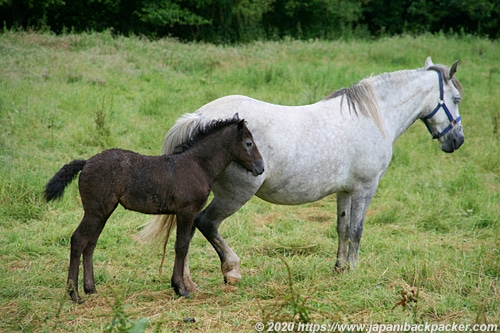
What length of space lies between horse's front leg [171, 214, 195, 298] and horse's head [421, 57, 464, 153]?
2.79 meters

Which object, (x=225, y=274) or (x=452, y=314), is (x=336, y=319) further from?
(x=225, y=274)

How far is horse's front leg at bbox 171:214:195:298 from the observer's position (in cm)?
448

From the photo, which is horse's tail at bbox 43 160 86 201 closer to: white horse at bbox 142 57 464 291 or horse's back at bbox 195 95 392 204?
white horse at bbox 142 57 464 291

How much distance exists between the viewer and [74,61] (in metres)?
12.4

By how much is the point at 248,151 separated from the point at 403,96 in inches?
74.7

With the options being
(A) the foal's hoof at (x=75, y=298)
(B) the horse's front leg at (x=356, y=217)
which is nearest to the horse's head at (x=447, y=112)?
(B) the horse's front leg at (x=356, y=217)

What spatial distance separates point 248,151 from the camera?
452 cm

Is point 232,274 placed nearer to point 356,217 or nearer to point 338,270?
point 338,270

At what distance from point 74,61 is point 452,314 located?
410 inches

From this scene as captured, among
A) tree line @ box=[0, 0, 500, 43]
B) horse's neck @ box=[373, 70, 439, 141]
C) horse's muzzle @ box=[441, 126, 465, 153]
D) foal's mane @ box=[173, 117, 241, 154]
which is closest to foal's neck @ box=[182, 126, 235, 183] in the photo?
foal's mane @ box=[173, 117, 241, 154]

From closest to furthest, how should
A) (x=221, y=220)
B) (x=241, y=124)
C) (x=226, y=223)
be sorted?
(x=241, y=124), (x=221, y=220), (x=226, y=223)

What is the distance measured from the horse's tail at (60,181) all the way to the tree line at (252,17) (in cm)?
1778

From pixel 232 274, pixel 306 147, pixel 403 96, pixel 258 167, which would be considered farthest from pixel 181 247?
pixel 403 96

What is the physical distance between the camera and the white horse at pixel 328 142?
4797 millimetres
